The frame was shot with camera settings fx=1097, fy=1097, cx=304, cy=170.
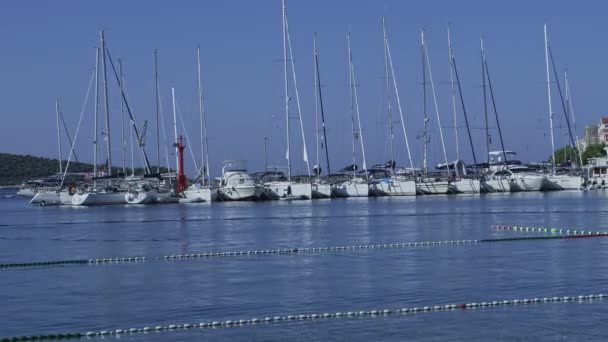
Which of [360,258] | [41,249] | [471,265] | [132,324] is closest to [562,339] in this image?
[132,324]

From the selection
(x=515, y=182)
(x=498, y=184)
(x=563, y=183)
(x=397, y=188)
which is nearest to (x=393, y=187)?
(x=397, y=188)

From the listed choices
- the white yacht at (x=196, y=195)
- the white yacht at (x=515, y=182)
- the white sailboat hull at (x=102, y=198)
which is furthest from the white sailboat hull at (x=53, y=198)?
the white yacht at (x=515, y=182)

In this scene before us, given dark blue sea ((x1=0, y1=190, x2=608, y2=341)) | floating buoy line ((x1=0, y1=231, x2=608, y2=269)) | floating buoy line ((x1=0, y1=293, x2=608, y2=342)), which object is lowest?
floating buoy line ((x1=0, y1=293, x2=608, y2=342))

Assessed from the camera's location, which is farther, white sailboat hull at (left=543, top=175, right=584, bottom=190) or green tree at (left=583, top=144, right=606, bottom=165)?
green tree at (left=583, top=144, right=606, bottom=165)

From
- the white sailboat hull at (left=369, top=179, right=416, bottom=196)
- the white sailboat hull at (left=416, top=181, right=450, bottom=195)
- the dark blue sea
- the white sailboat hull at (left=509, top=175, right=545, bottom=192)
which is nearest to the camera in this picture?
the dark blue sea

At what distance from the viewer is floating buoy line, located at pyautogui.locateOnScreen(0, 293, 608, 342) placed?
853 inches

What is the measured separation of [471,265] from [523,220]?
27.4 meters

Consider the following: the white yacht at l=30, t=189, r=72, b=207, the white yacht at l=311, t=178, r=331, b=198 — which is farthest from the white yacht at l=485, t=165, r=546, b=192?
the white yacht at l=30, t=189, r=72, b=207

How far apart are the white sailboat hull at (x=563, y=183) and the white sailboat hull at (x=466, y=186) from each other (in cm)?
875

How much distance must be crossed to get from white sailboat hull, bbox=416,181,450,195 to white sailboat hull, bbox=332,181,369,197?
220 inches

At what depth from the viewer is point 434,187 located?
11331 centimetres

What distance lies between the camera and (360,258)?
37406mm

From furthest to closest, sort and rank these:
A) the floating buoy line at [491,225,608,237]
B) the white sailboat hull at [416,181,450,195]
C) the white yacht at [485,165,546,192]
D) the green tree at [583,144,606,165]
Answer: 1. the green tree at [583,144,606,165]
2. the white yacht at [485,165,546,192]
3. the white sailboat hull at [416,181,450,195]
4. the floating buoy line at [491,225,608,237]

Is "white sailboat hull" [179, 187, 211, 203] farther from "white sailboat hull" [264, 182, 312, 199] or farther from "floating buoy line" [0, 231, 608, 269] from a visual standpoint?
"floating buoy line" [0, 231, 608, 269]
